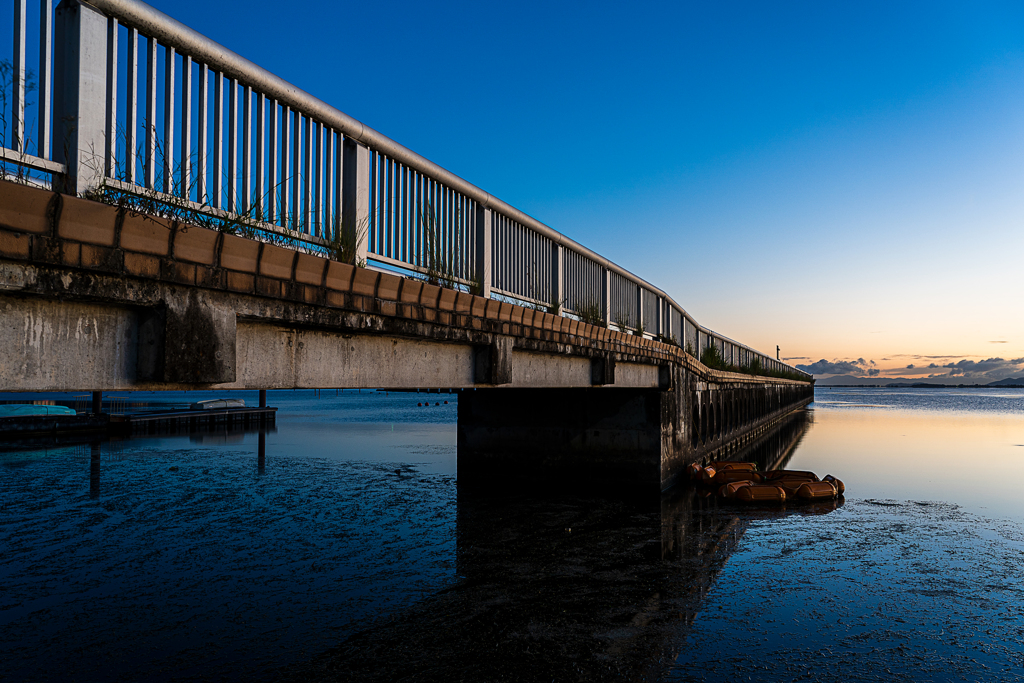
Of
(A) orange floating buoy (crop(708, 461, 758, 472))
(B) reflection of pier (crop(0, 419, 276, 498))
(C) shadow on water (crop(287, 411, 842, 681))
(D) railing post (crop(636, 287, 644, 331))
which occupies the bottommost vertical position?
(B) reflection of pier (crop(0, 419, 276, 498))

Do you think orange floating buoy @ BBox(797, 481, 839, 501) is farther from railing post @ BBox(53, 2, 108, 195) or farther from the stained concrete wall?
railing post @ BBox(53, 2, 108, 195)

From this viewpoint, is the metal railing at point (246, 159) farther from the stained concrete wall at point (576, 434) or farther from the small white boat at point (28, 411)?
the small white boat at point (28, 411)

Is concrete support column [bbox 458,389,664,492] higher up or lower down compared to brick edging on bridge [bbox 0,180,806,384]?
lower down

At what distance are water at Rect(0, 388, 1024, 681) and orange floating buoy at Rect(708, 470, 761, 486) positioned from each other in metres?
2.24

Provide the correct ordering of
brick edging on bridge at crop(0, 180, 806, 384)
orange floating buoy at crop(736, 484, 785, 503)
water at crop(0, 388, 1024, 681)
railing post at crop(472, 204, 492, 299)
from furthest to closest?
orange floating buoy at crop(736, 484, 785, 503) < railing post at crop(472, 204, 492, 299) < water at crop(0, 388, 1024, 681) < brick edging on bridge at crop(0, 180, 806, 384)

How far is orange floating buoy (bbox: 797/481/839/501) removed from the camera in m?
16.6

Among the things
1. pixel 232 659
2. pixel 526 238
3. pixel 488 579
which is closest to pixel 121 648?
pixel 232 659

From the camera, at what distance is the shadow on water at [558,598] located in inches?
268

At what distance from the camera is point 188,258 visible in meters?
4.39

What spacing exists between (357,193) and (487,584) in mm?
6019

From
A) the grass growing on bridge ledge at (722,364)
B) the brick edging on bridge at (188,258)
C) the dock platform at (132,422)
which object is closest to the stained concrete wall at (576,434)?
the grass growing on bridge ledge at (722,364)

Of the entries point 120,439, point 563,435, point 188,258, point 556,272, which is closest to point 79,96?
point 188,258

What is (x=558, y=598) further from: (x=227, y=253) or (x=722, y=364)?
(x=722, y=364)

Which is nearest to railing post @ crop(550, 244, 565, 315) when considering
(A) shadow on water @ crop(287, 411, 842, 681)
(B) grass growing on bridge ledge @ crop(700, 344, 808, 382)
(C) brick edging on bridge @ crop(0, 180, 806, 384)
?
(A) shadow on water @ crop(287, 411, 842, 681)
